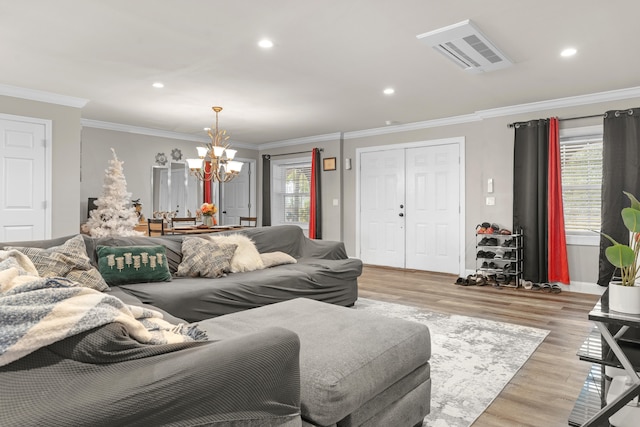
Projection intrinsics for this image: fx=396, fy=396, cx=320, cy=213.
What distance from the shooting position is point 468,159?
6129mm

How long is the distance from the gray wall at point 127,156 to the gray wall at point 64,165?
0.94 metres

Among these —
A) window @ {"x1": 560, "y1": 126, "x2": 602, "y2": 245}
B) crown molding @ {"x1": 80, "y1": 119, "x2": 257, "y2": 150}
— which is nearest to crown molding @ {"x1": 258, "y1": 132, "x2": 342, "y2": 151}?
crown molding @ {"x1": 80, "y1": 119, "x2": 257, "y2": 150}

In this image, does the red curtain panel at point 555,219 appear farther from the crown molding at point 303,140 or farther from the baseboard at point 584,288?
the crown molding at point 303,140

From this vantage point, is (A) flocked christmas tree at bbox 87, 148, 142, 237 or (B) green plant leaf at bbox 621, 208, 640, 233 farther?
(A) flocked christmas tree at bbox 87, 148, 142, 237

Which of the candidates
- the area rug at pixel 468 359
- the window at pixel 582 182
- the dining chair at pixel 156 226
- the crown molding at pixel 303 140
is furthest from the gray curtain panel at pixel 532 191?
the dining chair at pixel 156 226

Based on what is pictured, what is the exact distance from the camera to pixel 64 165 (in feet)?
16.9

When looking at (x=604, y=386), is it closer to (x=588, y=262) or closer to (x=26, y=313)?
(x=26, y=313)

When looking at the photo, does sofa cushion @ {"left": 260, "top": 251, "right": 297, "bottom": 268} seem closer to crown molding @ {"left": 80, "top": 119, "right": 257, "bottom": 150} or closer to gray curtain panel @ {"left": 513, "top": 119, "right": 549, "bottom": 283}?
gray curtain panel @ {"left": 513, "top": 119, "right": 549, "bottom": 283}

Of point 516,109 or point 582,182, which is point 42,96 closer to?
point 516,109

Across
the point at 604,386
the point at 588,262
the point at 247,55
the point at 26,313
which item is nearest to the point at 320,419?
the point at 26,313

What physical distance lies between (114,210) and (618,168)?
6.77 m

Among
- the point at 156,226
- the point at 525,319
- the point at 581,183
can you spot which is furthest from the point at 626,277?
the point at 156,226

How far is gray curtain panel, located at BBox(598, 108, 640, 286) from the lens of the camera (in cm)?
459

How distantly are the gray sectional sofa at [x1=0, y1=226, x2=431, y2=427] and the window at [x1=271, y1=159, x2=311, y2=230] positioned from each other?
5682mm
